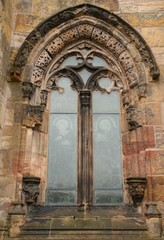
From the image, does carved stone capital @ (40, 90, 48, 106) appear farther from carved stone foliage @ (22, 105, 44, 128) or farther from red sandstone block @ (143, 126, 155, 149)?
red sandstone block @ (143, 126, 155, 149)

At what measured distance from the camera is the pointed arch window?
5.44 metres

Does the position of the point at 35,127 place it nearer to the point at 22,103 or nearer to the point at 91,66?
the point at 22,103

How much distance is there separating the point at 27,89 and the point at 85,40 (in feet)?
5.64

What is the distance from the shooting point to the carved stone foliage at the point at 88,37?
5.88 m

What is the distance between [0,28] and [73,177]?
2943 millimetres

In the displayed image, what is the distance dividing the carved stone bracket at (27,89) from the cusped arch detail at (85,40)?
0.09m

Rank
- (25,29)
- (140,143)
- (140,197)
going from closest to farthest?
(140,197) < (140,143) < (25,29)

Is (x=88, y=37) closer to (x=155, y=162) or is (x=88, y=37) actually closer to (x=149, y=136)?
(x=149, y=136)

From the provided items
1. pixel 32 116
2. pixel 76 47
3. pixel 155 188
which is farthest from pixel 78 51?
pixel 155 188

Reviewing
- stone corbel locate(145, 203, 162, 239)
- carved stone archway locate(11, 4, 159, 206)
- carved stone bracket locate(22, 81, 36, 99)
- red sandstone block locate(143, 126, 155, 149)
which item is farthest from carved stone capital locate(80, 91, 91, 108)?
stone corbel locate(145, 203, 162, 239)

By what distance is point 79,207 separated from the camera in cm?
524

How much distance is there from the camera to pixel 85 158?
18.2 feet

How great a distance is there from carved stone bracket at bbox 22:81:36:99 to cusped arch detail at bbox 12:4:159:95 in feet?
0.31

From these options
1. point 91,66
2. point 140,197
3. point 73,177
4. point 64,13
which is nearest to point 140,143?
point 140,197
